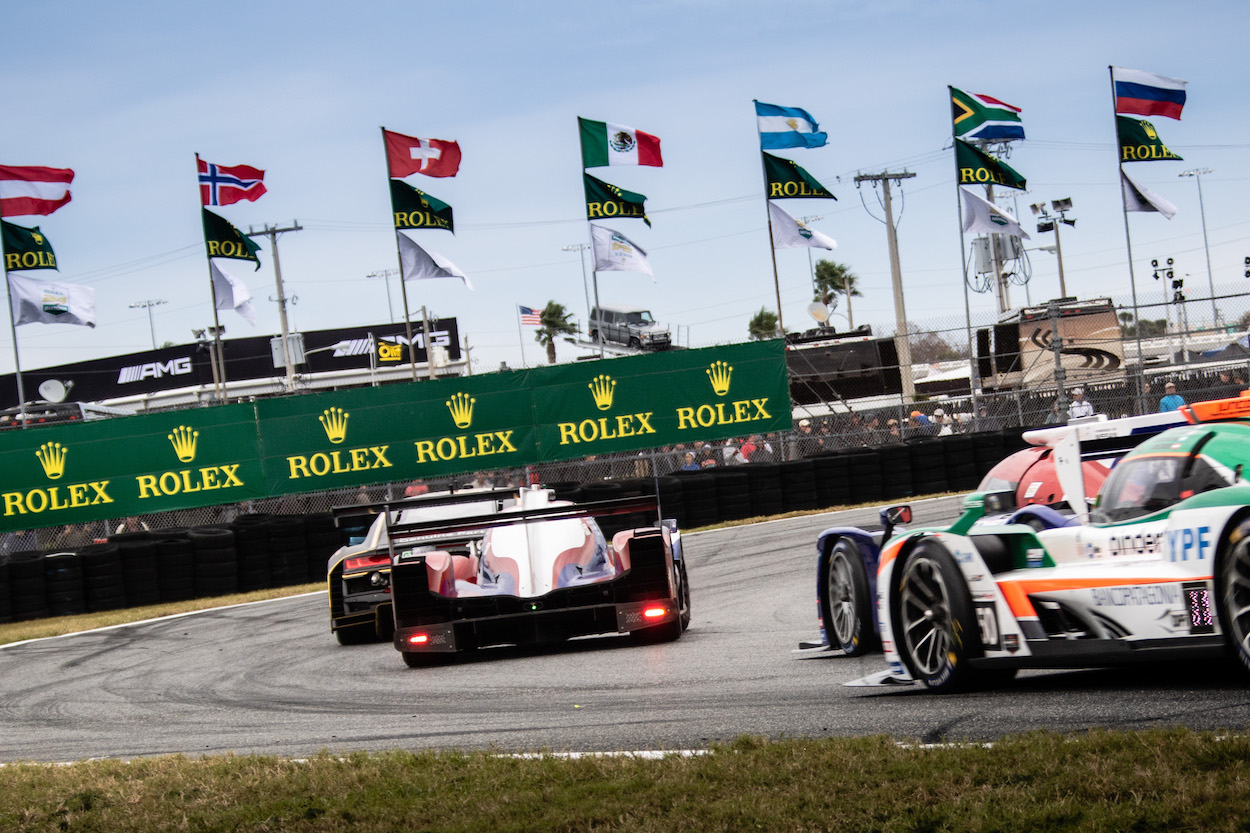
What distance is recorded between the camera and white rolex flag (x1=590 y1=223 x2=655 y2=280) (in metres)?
27.1

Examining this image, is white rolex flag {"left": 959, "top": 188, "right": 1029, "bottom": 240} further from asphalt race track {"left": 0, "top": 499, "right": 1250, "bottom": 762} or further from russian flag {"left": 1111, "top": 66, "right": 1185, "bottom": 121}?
asphalt race track {"left": 0, "top": 499, "right": 1250, "bottom": 762}

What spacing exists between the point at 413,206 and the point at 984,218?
11481 mm

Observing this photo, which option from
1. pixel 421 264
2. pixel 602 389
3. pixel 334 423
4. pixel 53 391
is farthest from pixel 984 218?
pixel 53 391

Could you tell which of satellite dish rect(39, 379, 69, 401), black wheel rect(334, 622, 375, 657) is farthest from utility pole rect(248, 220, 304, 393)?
black wheel rect(334, 622, 375, 657)

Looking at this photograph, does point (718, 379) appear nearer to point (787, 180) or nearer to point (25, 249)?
point (787, 180)

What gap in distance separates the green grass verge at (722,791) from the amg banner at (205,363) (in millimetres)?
68658

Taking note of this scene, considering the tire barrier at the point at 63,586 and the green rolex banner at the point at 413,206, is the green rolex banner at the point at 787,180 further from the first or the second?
the tire barrier at the point at 63,586

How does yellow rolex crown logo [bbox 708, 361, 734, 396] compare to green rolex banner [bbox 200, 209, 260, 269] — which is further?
green rolex banner [bbox 200, 209, 260, 269]

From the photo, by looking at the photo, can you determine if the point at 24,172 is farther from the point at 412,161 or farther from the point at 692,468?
the point at 692,468

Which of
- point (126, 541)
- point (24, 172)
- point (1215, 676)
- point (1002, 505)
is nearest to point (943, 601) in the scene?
point (1002, 505)

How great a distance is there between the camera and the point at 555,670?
9414mm

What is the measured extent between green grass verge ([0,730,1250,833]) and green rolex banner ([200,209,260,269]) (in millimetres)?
22603

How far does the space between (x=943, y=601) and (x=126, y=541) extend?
15431mm

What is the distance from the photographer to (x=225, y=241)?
27.8 metres
